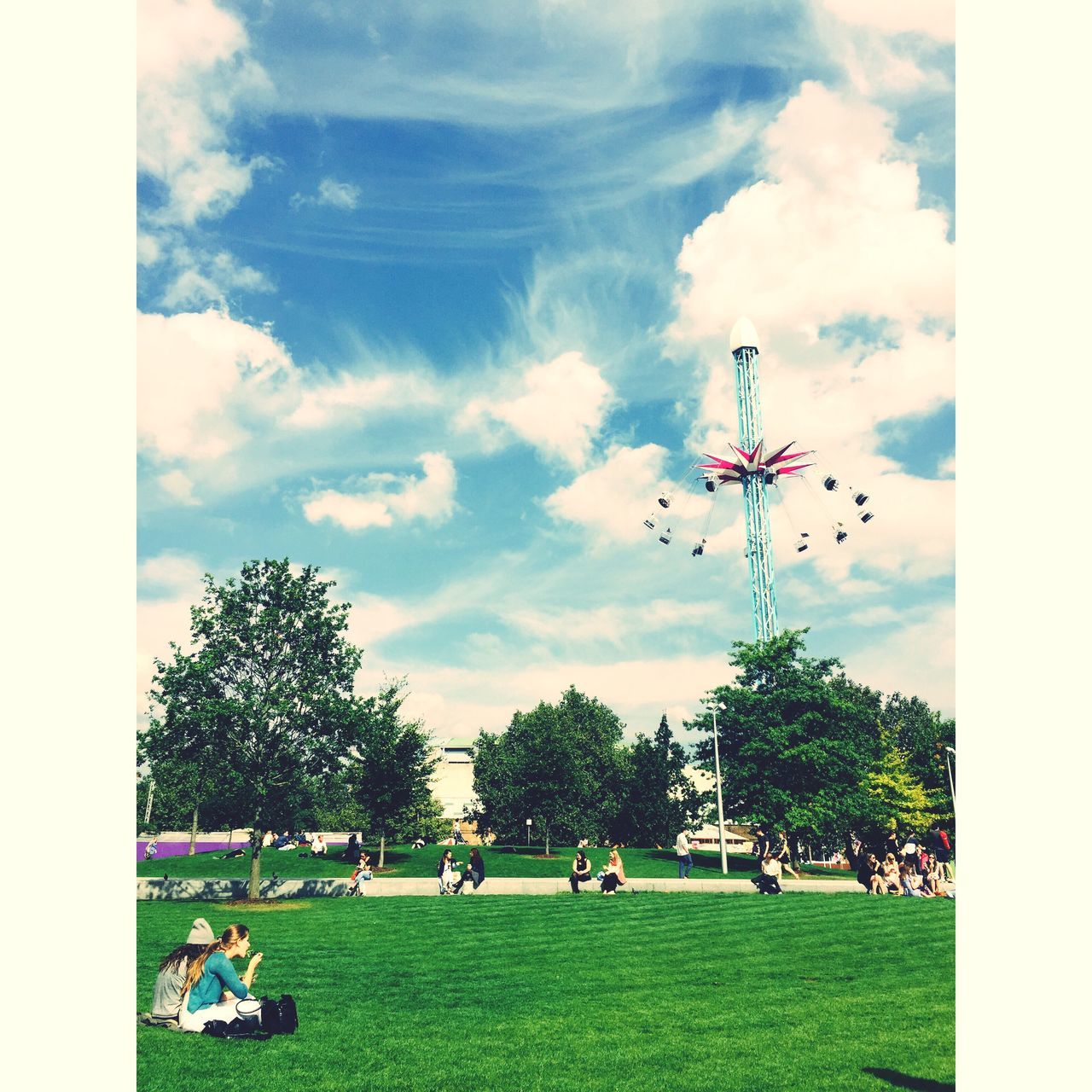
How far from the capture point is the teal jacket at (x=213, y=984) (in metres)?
10.4

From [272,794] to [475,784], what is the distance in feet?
101

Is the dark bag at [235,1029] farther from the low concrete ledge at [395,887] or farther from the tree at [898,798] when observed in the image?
the tree at [898,798]

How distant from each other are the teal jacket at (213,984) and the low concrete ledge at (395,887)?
17.9m

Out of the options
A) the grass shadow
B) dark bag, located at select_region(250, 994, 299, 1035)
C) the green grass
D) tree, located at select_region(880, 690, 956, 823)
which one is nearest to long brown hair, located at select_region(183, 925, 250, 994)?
dark bag, located at select_region(250, 994, 299, 1035)

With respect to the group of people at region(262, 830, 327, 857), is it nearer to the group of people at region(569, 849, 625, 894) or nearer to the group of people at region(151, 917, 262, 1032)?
the group of people at region(569, 849, 625, 894)

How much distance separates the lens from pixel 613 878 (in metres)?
26.4

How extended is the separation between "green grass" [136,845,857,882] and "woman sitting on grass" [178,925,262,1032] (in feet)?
84.0

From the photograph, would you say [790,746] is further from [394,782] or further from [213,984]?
[213,984]

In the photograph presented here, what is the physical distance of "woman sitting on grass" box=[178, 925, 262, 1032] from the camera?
10414mm

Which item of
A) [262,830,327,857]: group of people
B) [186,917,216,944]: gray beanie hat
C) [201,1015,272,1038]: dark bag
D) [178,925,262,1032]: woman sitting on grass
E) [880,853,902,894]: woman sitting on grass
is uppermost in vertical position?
[186,917,216,944]: gray beanie hat

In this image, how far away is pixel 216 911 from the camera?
23859 millimetres
